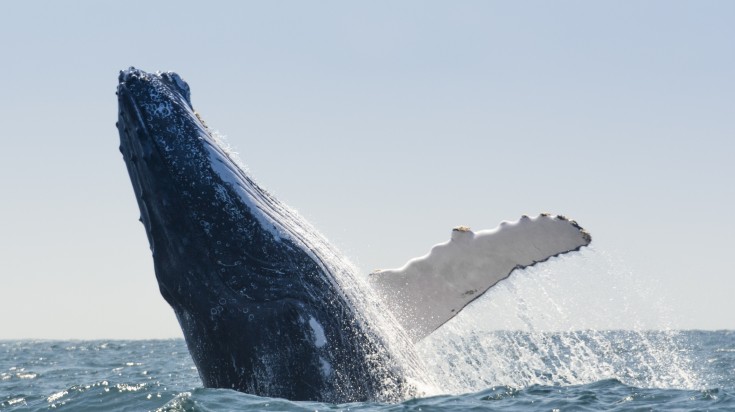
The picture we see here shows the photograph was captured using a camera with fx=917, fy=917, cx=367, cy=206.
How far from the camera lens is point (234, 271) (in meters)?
6.14

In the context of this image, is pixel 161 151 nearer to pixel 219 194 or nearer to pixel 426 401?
pixel 219 194

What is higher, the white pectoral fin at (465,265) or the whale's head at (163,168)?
the whale's head at (163,168)

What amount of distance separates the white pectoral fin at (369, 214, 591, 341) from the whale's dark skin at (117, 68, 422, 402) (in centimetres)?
163

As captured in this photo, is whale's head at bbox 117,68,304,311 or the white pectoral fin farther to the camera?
the white pectoral fin

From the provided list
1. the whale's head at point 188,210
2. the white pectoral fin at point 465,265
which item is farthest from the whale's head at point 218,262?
the white pectoral fin at point 465,265

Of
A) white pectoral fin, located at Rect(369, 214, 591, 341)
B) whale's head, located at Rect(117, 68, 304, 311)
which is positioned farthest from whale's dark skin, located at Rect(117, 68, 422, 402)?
white pectoral fin, located at Rect(369, 214, 591, 341)

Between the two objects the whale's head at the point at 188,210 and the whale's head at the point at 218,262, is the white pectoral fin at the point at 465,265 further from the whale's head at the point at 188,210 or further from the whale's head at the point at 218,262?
the whale's head at the point at 188,210

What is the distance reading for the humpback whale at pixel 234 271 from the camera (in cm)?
611

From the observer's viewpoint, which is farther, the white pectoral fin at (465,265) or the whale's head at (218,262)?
the white pectoral fin at (465,265)

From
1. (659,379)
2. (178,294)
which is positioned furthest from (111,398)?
(659,379)

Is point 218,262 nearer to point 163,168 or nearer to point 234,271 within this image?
point 234,271

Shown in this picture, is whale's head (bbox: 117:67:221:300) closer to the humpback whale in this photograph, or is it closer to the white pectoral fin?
the humpback whale

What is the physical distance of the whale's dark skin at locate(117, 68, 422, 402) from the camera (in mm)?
6102

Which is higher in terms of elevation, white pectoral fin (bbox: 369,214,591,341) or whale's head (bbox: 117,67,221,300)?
whale's head (bbox: 117,67,221,300)
